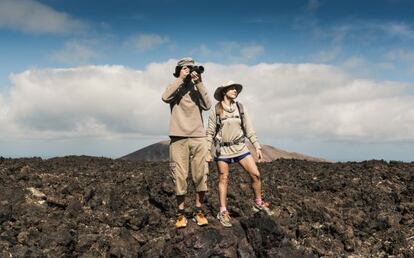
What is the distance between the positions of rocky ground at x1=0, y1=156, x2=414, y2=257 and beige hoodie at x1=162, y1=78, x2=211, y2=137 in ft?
6.50

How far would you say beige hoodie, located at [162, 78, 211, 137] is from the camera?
27.6 feet

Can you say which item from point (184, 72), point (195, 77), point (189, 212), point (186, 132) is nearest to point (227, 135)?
point (186, 132)

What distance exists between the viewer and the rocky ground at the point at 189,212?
9.13 metres

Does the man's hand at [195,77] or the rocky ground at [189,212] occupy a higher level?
the man's hand at [195,77]

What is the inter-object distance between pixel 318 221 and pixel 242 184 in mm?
2659

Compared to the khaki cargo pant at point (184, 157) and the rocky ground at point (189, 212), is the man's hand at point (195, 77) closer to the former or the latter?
the khaki cargo pant at point (184, 157)

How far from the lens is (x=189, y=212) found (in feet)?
34.8

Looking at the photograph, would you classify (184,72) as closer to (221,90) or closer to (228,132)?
(221,90)

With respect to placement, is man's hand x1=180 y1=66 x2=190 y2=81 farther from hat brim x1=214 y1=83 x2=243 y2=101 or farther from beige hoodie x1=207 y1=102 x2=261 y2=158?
beige hoodie x1=207 y1=102 x2=261 y2=158

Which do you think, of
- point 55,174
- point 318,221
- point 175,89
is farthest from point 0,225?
point 318,221

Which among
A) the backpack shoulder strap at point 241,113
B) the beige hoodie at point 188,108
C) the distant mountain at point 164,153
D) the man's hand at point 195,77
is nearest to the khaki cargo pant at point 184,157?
the beige hoodie at point 188,108

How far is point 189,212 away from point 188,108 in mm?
3149

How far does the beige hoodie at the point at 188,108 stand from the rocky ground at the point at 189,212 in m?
1.98

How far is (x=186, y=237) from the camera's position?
881 cm
